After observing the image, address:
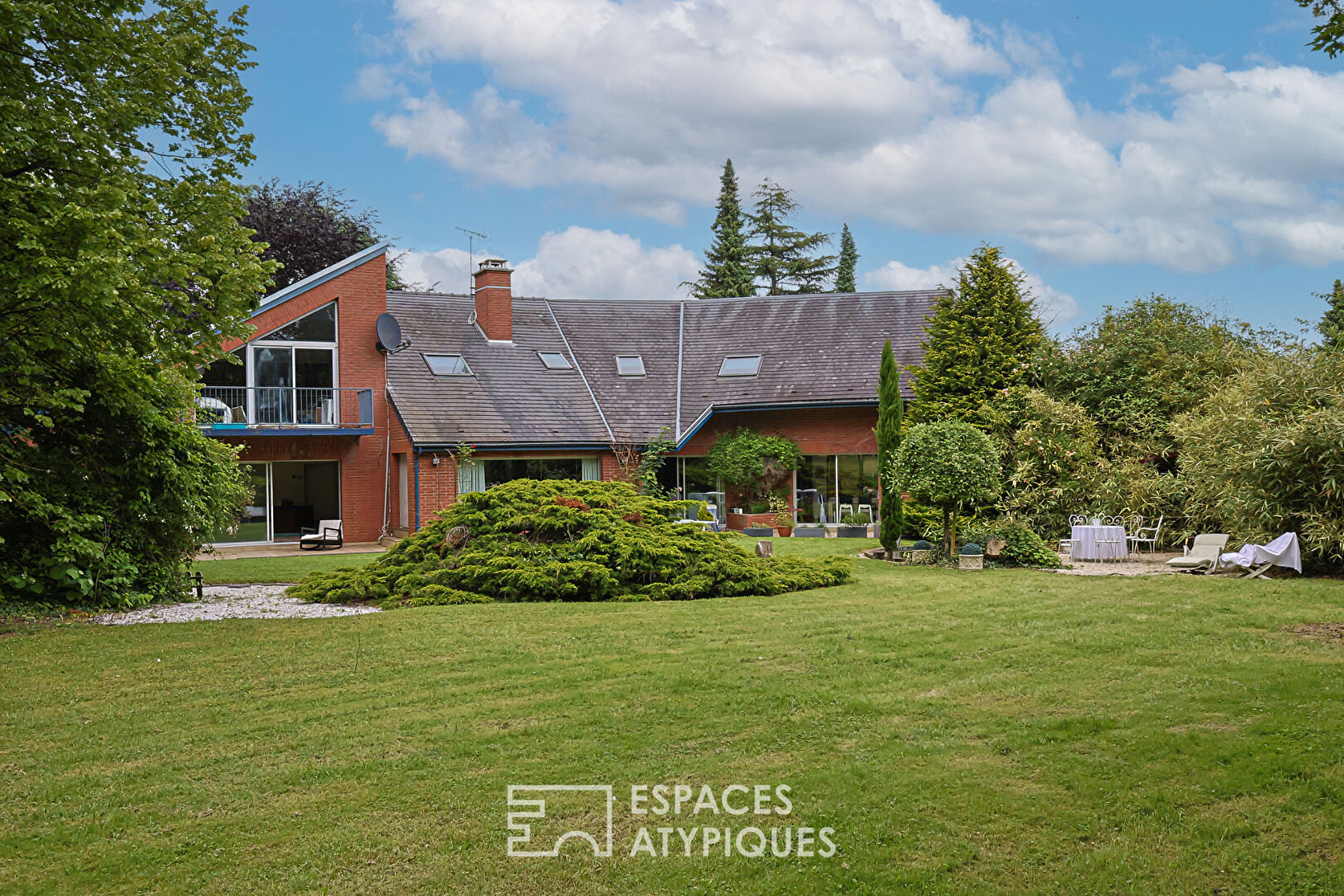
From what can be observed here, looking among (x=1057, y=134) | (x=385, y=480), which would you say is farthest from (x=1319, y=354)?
(x=385, y=480)

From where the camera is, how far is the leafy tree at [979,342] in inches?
827

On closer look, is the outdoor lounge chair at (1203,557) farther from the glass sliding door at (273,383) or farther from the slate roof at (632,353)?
the glass sliding door at (273,383)

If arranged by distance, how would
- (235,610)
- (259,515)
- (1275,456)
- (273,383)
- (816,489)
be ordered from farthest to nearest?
1. (816,489)
2. (259,515)
3. (273,383)
4. (1275,456)
5. (235,610)

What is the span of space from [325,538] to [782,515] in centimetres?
1052

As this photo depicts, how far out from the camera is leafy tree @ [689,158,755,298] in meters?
48.4

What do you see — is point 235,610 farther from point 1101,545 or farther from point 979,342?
point 979,342

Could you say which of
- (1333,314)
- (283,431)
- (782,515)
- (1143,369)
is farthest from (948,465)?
(1333,314)

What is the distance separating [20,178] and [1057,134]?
14707 millimetres

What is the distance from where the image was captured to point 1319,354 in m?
15.8

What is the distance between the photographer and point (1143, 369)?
19.9 m

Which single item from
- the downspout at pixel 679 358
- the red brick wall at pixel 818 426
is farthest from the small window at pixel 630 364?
the red brick wall at pixel 818 426

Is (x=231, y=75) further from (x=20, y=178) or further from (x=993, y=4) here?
(x=993, y=4)

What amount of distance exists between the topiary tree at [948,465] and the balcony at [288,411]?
1283 centimetres

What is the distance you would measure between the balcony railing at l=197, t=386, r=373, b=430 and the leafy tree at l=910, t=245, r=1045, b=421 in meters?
12.8
